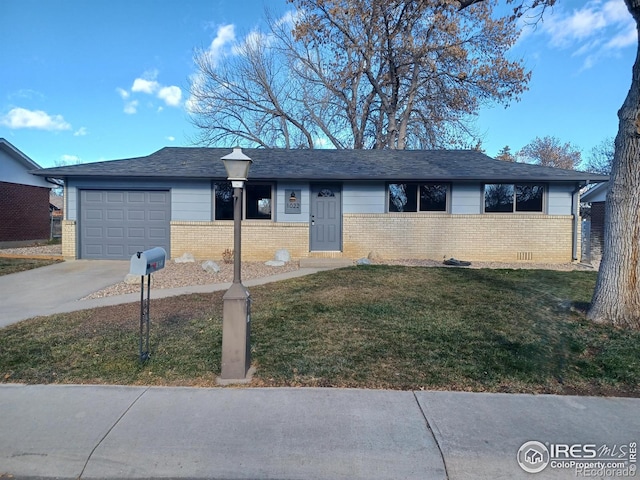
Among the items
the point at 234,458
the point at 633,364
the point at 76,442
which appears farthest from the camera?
the point at 633,364

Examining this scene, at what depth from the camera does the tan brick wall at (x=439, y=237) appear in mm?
13664

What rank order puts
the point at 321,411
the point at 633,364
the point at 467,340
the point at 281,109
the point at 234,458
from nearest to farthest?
the point at 234,458 < the point at 321,411 < the point at 633,364 < the point at 467,340 < the point at 281,109

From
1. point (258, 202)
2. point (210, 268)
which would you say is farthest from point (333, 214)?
point (210, 268)

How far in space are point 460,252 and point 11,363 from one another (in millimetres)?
12529

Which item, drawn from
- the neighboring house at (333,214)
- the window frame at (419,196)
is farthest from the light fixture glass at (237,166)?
the window frame at (419,196)

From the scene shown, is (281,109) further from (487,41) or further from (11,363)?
(11,363)

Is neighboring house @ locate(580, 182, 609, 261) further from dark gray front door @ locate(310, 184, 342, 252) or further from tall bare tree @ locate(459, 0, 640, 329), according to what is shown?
tall bare tree @ locate(459, 0, 640, 329)

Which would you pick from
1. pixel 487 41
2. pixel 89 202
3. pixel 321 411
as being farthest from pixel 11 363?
pixel 487 41

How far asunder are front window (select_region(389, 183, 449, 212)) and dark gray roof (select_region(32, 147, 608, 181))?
1.85ft

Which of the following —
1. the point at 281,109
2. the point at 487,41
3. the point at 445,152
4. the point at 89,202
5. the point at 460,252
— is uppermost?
the point at 487,41

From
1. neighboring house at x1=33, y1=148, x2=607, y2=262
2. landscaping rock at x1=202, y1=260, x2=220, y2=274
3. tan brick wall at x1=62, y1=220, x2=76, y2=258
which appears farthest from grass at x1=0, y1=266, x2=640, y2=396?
tan brick wall at x1=62, y1=220, x2=76, y2=258

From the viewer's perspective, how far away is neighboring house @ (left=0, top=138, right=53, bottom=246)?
17.8 metres

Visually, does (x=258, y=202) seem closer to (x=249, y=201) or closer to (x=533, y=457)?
(x=249, y=201)

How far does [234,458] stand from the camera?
111 inches
